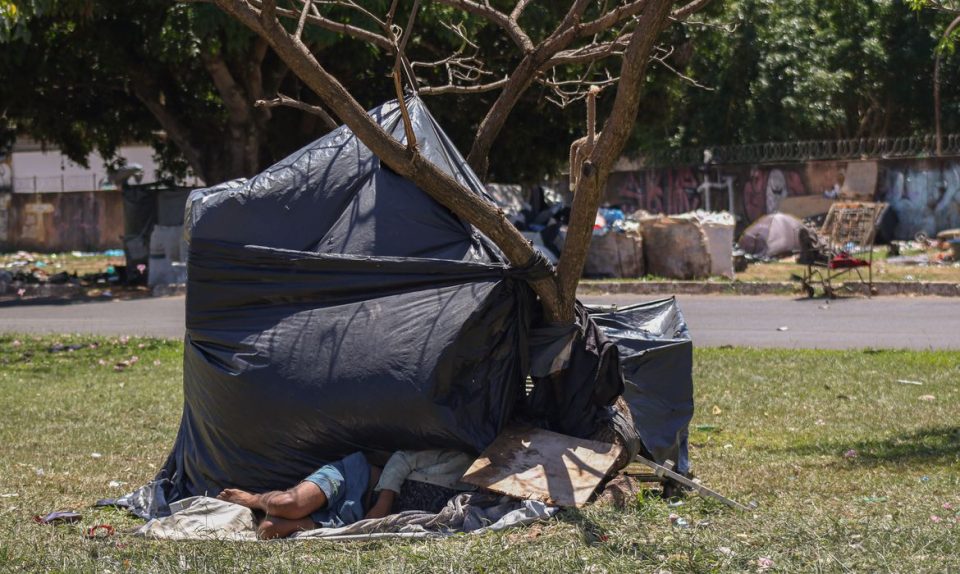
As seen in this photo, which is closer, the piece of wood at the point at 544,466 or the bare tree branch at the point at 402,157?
the piece of wood at the point at 544,466

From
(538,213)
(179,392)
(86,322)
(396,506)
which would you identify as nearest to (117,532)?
(396,506)

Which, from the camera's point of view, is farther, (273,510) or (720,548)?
(273,510)

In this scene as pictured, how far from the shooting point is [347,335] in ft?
17.0

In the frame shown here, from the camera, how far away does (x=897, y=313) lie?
13867mm

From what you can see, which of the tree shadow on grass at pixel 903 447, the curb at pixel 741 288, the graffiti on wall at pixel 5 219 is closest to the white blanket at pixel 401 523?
the tree shadow on grass at pixel 903 447

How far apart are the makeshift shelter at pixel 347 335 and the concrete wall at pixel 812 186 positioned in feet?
68.4

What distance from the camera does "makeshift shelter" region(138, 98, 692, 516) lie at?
5.09 meters

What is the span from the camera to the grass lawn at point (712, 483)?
13.9 ft

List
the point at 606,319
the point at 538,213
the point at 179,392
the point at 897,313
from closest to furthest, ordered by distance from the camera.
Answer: the point at 606,319 → the point at 179,392 → the point at 897,313 → the point at 538,213

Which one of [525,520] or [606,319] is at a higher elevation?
[606,319]

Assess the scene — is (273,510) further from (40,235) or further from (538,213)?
(40,235)

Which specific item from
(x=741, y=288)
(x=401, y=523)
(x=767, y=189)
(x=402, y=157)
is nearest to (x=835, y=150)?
(x=767, y=189)

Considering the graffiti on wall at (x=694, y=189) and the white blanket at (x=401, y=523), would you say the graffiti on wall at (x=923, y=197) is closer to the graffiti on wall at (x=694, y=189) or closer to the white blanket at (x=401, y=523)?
the graffiti on wall at (x=694, y=189)

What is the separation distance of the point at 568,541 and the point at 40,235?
Answer: 32253 millimetres
